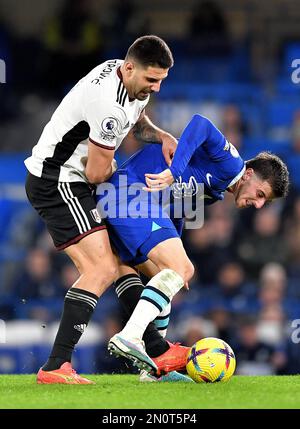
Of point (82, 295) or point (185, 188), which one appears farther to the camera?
point (185, 188)

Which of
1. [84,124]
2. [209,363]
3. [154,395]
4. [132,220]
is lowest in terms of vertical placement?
[154,395]

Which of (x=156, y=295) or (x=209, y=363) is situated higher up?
(x=156, y=295)

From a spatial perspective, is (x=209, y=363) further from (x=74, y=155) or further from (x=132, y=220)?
(x=74, y=155)

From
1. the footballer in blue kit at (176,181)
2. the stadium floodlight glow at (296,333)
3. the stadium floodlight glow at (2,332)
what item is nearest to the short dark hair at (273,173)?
the footballer in blue kit at (176,181)

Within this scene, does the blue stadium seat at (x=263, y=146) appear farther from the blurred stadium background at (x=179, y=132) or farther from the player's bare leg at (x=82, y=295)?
the player's bare leg at (x=82, y=295)

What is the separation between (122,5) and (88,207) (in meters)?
9.43

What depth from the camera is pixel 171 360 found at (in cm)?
662

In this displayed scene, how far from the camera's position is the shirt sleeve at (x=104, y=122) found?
6152 millimetres

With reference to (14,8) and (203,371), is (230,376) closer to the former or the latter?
(203,371)

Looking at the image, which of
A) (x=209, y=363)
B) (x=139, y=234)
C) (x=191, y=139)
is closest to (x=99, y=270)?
(x=139, y=234)

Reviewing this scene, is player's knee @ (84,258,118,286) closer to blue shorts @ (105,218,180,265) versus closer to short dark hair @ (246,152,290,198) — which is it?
blue shorts @ (105,218,180,265)

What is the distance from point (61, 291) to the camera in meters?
11.2

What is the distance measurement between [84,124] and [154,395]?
1.88 meters

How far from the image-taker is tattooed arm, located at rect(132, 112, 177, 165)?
21.9ft
